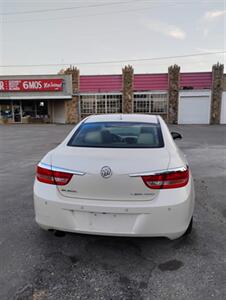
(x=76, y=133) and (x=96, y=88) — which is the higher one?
(x=96, y=88)

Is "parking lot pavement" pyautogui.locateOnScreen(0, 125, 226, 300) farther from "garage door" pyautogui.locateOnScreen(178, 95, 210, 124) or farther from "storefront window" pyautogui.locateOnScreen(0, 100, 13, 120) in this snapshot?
"storefront window" pyautogui.locateOnScreen(0, 100, 13, 120)

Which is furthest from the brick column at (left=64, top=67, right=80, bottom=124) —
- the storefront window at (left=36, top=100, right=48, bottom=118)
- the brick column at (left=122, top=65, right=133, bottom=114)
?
the brick column at (left=122, top=65, right=133, bottom=114)

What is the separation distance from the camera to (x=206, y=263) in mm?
2572

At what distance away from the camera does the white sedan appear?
2332 mm

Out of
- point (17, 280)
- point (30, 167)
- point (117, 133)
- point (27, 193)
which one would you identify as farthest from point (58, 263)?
point (30, 167)

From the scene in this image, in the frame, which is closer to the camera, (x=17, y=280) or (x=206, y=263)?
(x=17, y=280)

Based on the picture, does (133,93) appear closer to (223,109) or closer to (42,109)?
(223,109)

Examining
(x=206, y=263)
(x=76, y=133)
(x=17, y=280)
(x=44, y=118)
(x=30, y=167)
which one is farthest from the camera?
(x=44, y=118)

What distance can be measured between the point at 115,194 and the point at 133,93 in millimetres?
22302

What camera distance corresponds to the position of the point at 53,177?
8.17 ft

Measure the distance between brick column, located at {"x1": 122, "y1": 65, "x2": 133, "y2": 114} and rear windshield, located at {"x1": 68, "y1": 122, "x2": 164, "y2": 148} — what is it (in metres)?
20.6

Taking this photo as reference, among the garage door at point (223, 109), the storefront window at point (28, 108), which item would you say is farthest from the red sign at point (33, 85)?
the garage door at point (223, 109)

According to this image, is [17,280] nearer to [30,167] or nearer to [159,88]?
[30,167]

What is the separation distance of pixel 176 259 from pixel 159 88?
881 inches
